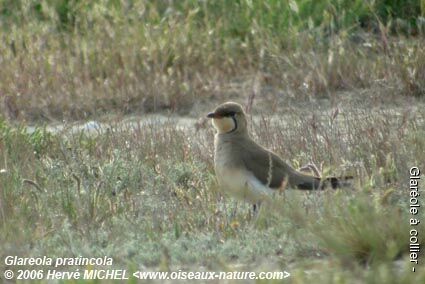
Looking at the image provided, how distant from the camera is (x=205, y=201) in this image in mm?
7270

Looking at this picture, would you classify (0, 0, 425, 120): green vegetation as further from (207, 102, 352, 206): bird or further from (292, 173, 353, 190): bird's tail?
(292, 173, 353, 190): bird's tail

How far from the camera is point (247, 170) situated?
7.26 meters

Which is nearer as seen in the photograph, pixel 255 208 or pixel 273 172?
pixel 255 208

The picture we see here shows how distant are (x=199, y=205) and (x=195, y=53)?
5065mm

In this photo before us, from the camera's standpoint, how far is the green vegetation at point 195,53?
11.1 metres

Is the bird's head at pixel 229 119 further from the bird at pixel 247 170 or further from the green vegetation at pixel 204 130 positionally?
the green vegetation at pixel 204 130

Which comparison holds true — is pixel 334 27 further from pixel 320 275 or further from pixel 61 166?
pixel 320 275

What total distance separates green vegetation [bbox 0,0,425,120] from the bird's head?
9.23ft

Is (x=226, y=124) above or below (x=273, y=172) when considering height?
above

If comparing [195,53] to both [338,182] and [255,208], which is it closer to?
[255,208]

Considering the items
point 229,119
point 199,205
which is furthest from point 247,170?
point 229,119

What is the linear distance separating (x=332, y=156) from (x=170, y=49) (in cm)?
415

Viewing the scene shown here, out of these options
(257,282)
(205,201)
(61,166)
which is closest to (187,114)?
(61,166)

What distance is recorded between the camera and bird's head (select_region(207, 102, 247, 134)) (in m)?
7.62
